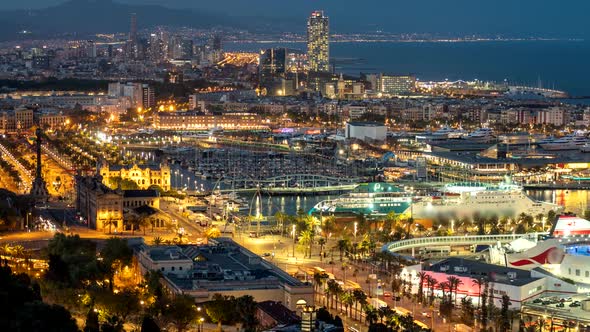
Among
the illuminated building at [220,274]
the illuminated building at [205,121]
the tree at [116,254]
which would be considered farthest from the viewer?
the illuminated building at [205,121]

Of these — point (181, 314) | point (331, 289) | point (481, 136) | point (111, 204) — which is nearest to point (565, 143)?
point (481, 136)

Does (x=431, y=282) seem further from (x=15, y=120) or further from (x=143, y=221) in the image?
(x=15, y=120)

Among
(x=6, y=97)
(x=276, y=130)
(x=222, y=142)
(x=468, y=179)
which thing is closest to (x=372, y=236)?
(x=468, y=179)

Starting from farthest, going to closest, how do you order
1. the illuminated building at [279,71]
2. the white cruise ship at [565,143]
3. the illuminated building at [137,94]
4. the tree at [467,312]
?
1. the illuminated building at [279,71]
2. the illuminated building at [137,94]
3. the white cruise ship at [565,143]
4. the tree at [467,312]

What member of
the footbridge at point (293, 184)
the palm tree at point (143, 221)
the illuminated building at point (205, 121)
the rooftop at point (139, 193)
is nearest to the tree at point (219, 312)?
the palm tree at point (143, 221)

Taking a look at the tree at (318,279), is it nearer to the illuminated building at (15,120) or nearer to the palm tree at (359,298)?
the palm tree at (359,298)

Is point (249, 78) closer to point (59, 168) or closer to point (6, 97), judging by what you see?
point (6, 97)

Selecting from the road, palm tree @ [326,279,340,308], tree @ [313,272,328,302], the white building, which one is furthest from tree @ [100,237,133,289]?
the white building
